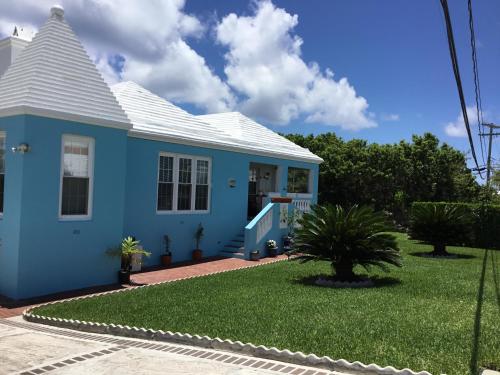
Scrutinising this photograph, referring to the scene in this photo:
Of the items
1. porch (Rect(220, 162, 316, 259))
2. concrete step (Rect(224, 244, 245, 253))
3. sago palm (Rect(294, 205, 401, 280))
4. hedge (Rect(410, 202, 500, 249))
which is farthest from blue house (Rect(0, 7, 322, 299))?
hedge (Rect(410, 202, 500, 249))

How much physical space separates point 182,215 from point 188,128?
115 inches

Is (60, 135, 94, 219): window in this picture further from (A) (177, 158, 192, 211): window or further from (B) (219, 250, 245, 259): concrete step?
(B) (219, 250, 245, 259): concrete step

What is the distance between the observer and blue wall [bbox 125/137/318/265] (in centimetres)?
1345

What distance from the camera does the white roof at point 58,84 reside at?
1008 centimetres

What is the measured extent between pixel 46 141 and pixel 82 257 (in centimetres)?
273

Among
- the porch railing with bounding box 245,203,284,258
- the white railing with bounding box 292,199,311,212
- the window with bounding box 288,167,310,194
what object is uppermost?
the window with bounding box 288,167,310,194

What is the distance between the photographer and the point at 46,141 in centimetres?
1008

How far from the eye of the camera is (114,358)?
5.76 m

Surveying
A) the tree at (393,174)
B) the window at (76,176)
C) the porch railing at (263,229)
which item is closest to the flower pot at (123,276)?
the window at (76,176)

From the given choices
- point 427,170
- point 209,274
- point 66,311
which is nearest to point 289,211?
point 209,274

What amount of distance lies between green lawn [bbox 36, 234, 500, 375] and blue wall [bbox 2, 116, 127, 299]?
4.75 feet

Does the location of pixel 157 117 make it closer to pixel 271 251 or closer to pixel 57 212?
pixel 57 212

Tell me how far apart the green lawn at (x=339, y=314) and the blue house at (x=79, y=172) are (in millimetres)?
1691

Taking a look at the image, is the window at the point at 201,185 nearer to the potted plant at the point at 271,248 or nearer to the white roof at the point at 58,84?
the potted plant at the point at 271,248
